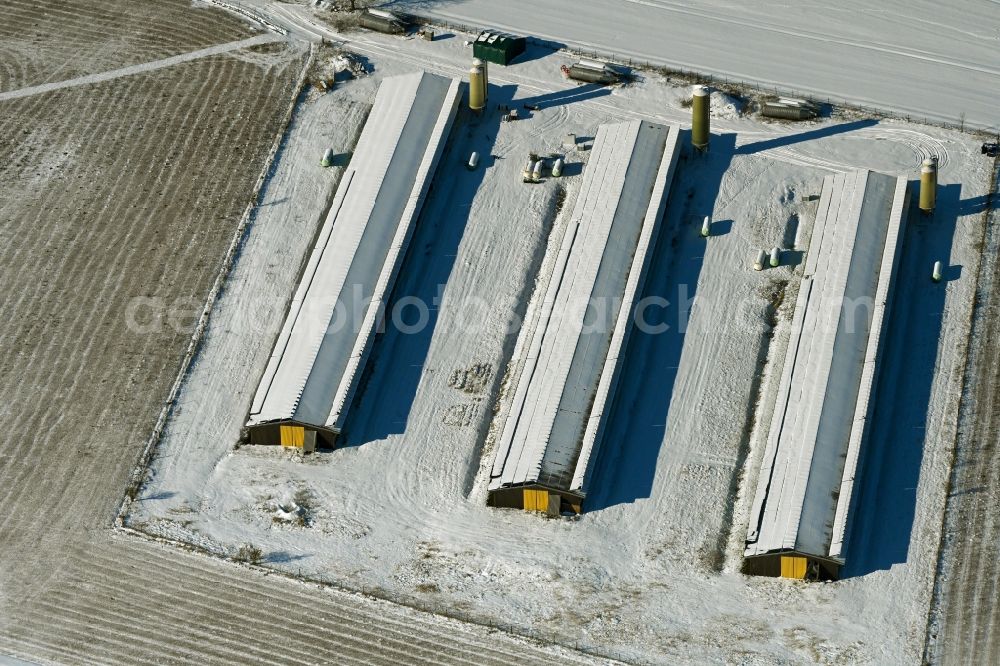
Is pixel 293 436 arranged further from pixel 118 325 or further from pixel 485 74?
pixel 485 74

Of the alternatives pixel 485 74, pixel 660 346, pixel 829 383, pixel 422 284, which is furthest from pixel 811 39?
pixel 422 284

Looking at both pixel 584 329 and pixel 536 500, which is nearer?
pixel 536 500

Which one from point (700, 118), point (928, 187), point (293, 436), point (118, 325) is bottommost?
point (293, 436)

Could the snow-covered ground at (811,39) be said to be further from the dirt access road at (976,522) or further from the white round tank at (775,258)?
the dirt access road at (976,522)

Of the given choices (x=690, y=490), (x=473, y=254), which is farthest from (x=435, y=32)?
(x=690, y=490)

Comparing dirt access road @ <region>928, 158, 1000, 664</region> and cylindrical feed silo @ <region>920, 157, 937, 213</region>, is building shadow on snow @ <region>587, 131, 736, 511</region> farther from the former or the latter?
dirt access road @ <region>928, 158, 1000, 664</region>

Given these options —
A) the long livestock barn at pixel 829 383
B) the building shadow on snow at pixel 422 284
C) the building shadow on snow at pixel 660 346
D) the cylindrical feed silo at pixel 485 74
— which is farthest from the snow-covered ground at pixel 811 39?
the long livestock barn at pixel 829 383

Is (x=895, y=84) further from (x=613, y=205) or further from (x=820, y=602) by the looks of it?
(x=820, y=602)
